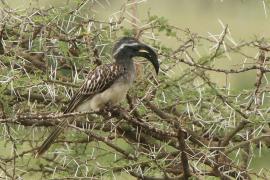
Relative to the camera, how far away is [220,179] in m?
→ 4.38

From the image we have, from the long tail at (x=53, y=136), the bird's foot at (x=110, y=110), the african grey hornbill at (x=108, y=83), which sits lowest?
the long tail at (x=53, y=136)

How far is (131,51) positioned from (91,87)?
0.26 meters

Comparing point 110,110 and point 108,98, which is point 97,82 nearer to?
point 108,98

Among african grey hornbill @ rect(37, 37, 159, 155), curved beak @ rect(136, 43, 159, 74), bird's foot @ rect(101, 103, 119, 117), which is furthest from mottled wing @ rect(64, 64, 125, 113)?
curved beak @ rect(136, 43, 159, 74)

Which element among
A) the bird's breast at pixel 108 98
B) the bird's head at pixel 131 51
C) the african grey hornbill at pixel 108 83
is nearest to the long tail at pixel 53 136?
the african grey hornbill at pixel 108 83

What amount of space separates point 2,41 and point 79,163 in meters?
0.73

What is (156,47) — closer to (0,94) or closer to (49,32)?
(49,32)

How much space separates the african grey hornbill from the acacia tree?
61mm

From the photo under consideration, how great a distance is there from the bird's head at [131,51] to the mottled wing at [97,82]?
6 cm

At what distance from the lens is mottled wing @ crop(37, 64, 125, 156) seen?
14.9 ft

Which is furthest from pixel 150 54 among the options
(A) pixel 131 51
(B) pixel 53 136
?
(B) pixel 53 136

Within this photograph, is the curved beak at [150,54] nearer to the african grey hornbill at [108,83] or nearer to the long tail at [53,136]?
the african grey hornbill at [108,83]

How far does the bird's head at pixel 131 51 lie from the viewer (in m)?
4.28

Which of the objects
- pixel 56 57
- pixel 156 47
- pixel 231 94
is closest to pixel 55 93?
pixel 56 57
